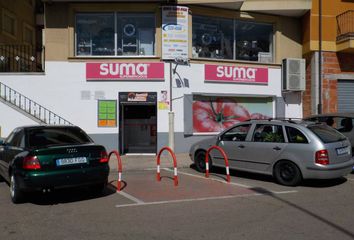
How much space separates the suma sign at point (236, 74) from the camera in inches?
658

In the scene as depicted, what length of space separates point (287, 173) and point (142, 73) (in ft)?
26.9

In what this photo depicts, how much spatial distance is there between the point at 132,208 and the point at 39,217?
156 centimetres

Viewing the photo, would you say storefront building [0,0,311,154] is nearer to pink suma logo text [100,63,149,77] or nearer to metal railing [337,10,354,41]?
pink suma logo text [100,63,149,77]

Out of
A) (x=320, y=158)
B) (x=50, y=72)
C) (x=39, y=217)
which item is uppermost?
(x=50, y=72)

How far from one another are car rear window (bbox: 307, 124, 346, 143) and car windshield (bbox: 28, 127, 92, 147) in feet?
16.6

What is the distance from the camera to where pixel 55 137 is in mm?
8117

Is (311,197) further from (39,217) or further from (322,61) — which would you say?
(322,61)

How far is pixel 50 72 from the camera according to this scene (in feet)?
52.4

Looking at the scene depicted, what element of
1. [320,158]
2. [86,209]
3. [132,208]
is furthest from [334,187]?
[86,209]

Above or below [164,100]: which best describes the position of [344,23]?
above

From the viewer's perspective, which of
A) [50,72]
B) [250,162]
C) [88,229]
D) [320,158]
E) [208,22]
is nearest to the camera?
[88,229]

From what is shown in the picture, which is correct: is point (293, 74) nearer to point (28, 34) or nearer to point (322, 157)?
point (322, 157)

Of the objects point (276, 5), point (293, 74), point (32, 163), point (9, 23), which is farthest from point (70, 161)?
point (9, 23)

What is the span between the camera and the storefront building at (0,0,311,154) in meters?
16.0
